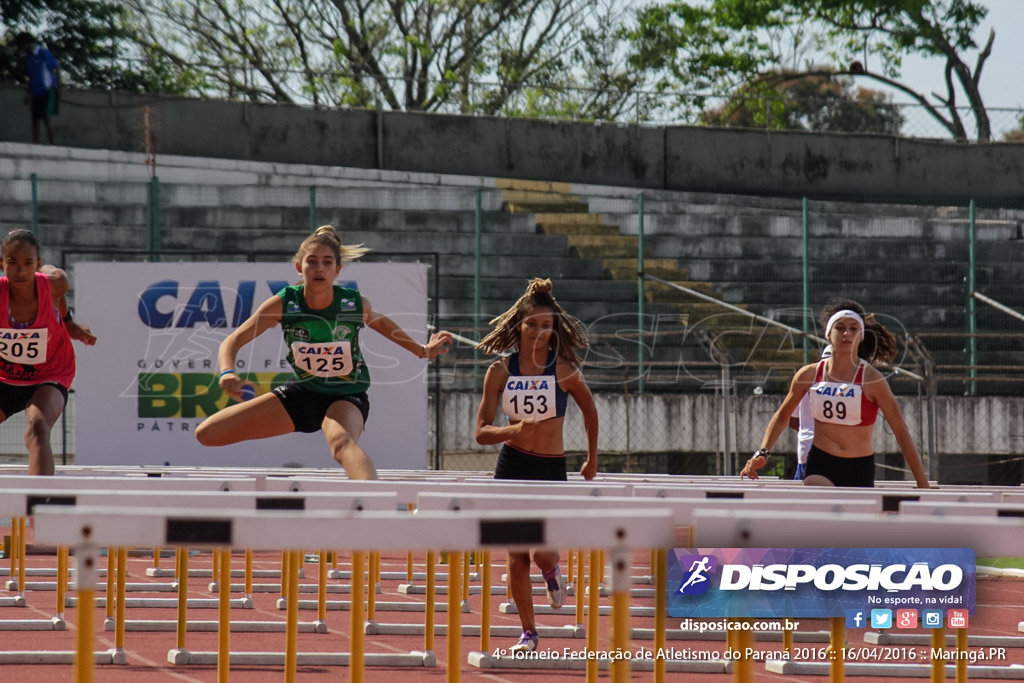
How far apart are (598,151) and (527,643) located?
Answer: 2155cm

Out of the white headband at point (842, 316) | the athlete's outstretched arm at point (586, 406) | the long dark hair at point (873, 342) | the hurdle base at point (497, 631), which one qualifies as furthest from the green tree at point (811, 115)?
the hurdle base at point (497, 631)

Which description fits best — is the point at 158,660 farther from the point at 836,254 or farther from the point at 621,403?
the point at 836,254

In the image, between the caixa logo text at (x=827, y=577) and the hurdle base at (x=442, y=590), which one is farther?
the hurdle base at (x=442, y=590)

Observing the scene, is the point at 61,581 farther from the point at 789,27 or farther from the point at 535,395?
the point at 789,27

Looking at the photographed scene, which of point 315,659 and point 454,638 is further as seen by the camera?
point 315,659

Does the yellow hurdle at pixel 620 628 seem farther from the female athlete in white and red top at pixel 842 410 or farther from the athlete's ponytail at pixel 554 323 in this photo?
the female athlete in white and red top at pixel 842 410

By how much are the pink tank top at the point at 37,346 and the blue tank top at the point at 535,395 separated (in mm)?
2685

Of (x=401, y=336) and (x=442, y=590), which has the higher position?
(x=401, y=336)

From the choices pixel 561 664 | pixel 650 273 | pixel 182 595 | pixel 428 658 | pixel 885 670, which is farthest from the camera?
pixel 650 273

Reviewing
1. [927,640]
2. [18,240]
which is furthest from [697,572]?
[18,240]

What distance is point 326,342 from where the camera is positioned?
7.79 m

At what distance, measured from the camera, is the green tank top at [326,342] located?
7773mm

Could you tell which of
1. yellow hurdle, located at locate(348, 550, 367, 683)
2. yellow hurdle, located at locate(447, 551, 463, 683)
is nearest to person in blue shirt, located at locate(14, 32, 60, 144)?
yellow hurdle, located at locate(447, 551, 463, 683)

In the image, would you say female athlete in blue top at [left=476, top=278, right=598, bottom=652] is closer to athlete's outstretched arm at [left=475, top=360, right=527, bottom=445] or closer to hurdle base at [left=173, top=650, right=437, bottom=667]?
athlete's outstretched arm at [left=475, top=360, right=527, bottom=445]
